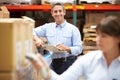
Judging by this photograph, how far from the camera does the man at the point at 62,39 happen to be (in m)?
4.28

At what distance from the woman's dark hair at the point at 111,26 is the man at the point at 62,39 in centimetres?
194

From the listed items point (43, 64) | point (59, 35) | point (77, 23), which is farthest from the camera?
point (77, 23)

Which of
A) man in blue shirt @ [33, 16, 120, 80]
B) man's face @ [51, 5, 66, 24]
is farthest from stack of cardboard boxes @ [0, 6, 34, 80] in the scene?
man's face @ [51, 5, 66, 24]

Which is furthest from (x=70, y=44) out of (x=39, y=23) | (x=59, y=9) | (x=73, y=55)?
(x=39, y=23)

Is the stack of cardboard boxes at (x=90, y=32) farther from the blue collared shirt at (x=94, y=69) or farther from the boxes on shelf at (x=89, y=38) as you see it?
the blue collared shirt at (x=94, y=69)

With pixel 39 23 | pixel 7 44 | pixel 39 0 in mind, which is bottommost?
pixel 39 23

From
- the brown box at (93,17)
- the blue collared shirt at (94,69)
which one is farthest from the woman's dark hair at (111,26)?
the brown box at (93,17)

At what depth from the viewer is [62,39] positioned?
172 inches

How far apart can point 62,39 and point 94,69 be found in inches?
81.0

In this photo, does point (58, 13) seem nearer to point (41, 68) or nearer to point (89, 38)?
point (89, 38)

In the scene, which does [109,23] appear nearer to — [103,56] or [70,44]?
[103,56]

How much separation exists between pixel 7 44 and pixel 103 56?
0.80 meters

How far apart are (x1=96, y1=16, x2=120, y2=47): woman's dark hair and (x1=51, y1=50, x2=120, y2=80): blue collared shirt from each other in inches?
8.5

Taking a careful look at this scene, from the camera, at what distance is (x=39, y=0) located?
676 centimetres
